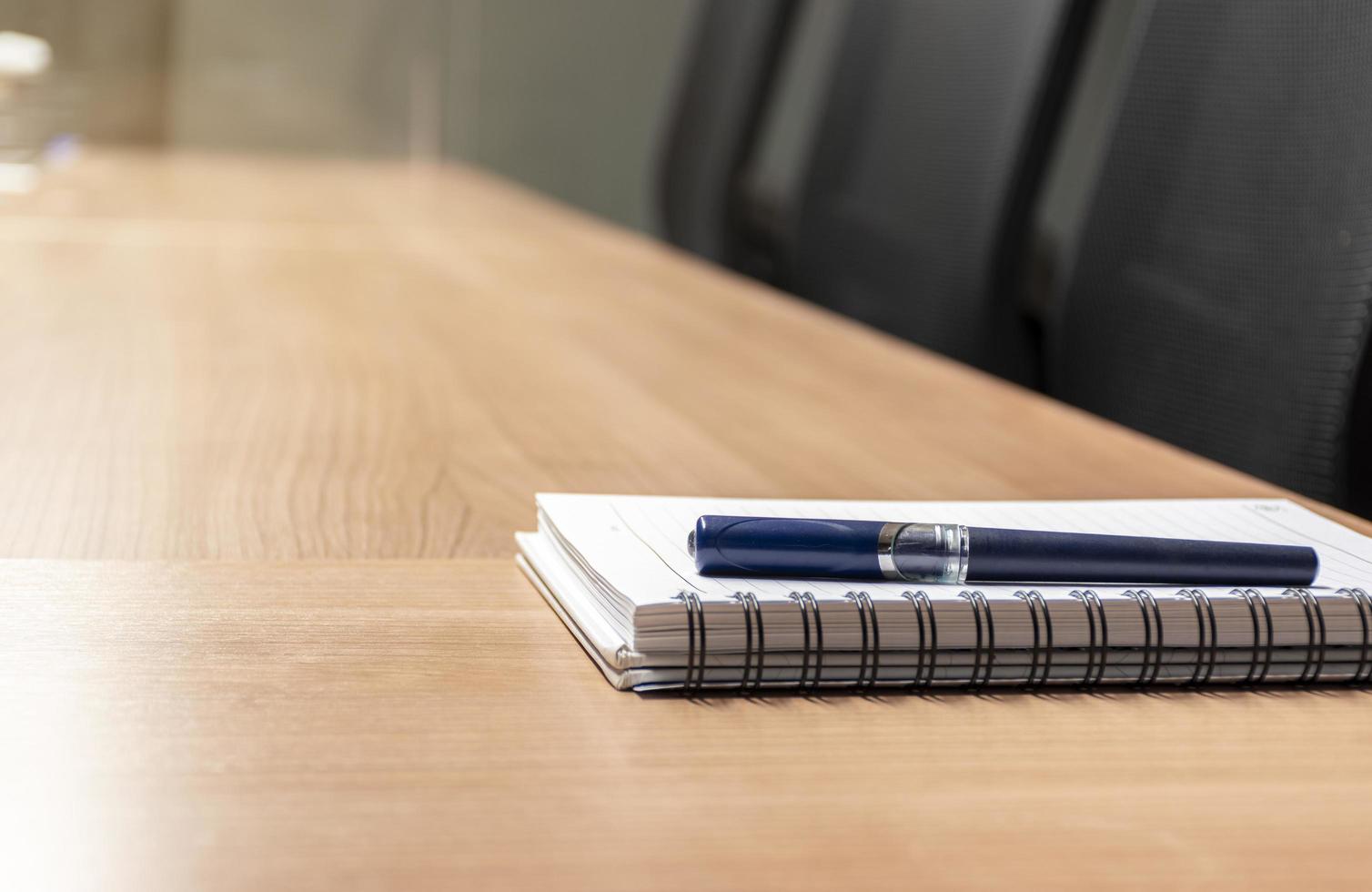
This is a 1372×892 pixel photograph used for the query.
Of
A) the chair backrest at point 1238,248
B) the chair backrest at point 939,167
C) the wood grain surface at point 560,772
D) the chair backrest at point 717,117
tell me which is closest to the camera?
the wood grain surface at point 560,772

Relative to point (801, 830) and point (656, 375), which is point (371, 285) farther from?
point (801, 830)

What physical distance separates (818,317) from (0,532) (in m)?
0.80

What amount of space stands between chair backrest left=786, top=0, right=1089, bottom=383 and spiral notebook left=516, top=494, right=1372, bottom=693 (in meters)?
1.08

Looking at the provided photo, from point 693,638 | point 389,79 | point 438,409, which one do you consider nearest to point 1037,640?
point 693,638

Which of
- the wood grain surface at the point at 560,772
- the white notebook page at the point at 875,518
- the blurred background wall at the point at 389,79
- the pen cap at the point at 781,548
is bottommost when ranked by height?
the blurred background wall at the point at 389,79

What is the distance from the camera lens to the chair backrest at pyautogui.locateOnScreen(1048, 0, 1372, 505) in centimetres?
103

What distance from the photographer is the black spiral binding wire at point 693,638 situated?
42 cm

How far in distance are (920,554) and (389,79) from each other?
10.7ft

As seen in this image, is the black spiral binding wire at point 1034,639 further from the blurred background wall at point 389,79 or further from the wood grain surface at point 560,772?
the blurred background wall at point 389,79

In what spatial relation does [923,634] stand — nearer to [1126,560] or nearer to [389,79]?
[1126,560]

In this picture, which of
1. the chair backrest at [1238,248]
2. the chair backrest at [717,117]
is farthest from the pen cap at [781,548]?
the chair backrest at [717,117]

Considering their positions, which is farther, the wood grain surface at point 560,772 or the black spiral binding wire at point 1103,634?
the black spiral binding wire at point 1103,634

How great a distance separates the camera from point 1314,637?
1.53 feet

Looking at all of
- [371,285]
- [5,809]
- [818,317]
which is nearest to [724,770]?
[5,809]
